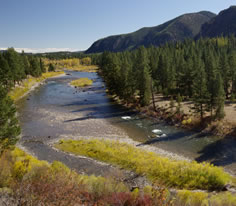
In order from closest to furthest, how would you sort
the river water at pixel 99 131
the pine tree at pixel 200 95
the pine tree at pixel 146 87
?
the river water at pixel 99 131, the pine tree at pixel 200 95, the pine tree at pixel 146 87

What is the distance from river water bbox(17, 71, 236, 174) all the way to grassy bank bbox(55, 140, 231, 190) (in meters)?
2.85

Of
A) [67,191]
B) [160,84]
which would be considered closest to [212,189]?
[67,191]

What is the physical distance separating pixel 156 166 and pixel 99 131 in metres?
18.1

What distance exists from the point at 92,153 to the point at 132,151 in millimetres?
5549

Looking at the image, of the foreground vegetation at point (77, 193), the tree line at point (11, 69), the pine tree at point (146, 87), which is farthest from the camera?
the tree line at point (11, 69)

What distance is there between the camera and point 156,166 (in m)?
23.5

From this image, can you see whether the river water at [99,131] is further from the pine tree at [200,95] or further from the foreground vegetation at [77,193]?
the foreground vegetation at [77,193]

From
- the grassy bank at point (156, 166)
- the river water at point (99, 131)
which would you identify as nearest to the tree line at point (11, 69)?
the river water at point (99, 131)

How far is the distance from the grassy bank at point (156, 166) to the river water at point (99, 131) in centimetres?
285

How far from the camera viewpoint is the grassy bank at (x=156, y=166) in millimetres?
20625

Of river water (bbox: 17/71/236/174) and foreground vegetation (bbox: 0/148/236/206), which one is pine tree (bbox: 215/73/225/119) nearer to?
river water (bbox: 17/71/236/174)

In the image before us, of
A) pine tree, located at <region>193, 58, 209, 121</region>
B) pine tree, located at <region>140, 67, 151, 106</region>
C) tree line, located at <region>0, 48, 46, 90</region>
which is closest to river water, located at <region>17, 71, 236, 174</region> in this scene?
pine tree, located at <region>140, 67, 151, 106</region>

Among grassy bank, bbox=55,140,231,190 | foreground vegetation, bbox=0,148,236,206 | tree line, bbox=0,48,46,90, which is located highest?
tree line, bbox=0,48,46,90

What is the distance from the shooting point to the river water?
29023 millimetres
